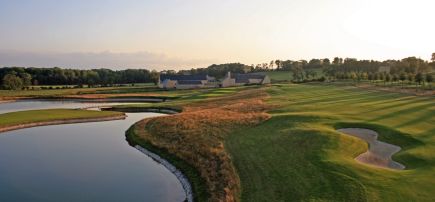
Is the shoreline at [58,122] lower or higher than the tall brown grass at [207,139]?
lower

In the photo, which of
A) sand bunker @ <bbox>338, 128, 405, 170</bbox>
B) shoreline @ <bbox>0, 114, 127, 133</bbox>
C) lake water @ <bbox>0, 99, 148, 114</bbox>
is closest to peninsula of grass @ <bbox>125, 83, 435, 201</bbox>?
sand bunker @ <bbox>338, 128, 405, 170</bbox>

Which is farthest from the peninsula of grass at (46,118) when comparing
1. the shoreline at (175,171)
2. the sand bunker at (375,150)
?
the sand bunker at (375,150)

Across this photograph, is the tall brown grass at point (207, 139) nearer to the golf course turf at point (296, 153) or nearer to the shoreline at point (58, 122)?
the golf course turf at point (296, 153)

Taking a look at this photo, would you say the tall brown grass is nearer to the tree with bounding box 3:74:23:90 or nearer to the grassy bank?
the grassy bank

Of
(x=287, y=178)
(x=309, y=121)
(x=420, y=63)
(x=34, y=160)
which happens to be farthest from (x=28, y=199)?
(x=420, y=63)

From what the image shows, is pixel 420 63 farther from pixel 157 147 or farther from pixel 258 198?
pixel 258 198

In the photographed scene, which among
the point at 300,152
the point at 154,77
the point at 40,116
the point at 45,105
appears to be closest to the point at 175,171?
the point at 300,152
